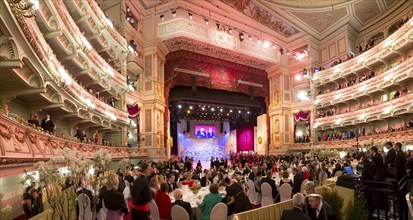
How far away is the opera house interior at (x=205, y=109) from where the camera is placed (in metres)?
6.26

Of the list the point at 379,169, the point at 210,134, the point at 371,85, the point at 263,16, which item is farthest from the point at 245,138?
the point at 379,169

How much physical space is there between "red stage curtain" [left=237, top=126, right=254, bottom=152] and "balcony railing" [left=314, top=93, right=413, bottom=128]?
11385 mm

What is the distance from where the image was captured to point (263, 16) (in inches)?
1004

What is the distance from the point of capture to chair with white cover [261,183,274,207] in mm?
8781

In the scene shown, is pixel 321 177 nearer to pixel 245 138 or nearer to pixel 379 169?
pixel 379 169

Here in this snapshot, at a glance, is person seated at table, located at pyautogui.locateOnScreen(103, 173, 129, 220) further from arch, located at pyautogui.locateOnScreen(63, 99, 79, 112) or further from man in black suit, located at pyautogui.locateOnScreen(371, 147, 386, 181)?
arch, located at pyautogui.locateOnScreen(63, 99, 79, 112)

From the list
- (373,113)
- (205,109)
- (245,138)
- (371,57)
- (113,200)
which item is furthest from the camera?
(245,138)

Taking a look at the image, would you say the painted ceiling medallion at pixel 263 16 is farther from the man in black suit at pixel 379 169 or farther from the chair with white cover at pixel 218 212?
the chair with white cover at pixel 218 212

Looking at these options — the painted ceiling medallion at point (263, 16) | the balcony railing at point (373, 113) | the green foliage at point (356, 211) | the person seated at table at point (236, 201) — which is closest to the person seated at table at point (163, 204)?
the person seated at table at point (236, 201)

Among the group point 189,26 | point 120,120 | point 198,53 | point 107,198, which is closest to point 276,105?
point 198,53

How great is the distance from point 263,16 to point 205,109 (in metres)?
13.3

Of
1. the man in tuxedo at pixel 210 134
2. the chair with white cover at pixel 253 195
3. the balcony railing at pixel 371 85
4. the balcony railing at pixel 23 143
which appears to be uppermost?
the balcony railing at pixel 371 85

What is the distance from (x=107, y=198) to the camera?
5785 millimetres

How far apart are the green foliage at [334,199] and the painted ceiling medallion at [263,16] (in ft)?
60.7
